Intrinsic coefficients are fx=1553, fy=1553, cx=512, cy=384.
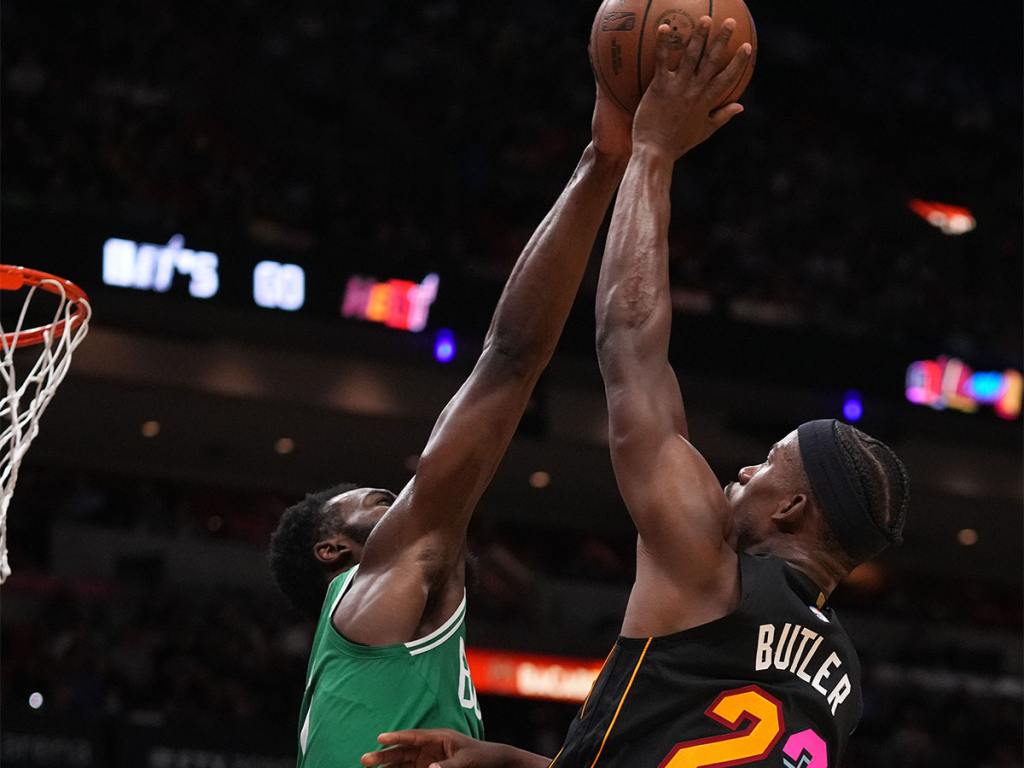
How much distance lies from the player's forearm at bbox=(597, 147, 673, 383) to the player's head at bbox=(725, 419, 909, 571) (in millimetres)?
262

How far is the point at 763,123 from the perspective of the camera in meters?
15.8

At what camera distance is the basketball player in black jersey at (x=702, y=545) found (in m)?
2.32

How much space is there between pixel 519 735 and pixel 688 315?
3.46 meters

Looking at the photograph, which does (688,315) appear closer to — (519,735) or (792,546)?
(519,735)

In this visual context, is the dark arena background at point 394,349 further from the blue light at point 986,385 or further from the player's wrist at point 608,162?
the player's wrist at point 608,162

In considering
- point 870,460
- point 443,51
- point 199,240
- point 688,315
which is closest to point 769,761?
point 870,460

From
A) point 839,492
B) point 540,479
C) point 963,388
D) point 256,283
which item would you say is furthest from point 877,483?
point 540,479

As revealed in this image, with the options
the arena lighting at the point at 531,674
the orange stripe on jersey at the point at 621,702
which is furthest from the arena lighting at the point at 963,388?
the orange stripe on jersey at the point at 621,702

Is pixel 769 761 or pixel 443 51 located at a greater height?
pixel 443 51

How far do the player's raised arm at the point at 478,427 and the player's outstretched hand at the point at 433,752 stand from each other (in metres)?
0.25

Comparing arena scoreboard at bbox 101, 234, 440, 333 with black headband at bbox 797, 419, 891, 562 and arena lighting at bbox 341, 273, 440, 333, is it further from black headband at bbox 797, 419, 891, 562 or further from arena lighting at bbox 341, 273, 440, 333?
black headband at bbox 797, 419, 891, 562

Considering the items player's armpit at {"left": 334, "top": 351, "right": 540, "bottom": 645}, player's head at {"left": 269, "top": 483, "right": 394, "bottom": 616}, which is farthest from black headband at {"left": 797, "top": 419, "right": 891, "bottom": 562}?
player's head at {"left": 269, "top": 483, "right": 394, "bottom": 616}

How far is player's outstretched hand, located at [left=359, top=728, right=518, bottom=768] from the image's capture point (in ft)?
8.63

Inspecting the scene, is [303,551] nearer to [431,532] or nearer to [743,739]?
[431,532]
